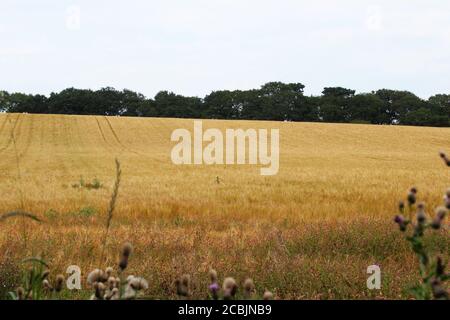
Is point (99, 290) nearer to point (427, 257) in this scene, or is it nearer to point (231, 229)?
point (427, 257)

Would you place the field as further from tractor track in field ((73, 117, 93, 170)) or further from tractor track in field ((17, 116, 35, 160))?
tractor track in field ((17, 116, 35, 160))

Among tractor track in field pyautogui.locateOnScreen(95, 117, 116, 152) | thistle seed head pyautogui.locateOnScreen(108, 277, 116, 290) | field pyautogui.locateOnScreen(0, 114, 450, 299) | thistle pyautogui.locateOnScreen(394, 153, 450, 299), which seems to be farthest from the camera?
tractor track in field pyautogui.locateOnScreen(95, 117, 116, 152)

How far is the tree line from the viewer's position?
97.9 metres

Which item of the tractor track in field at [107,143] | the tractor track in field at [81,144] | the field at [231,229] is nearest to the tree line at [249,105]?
the tractor track in field at [81,144]

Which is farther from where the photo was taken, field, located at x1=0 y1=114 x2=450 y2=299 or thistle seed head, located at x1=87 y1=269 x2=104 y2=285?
field, located at x1=0 y1=114 x2=450 y2=299

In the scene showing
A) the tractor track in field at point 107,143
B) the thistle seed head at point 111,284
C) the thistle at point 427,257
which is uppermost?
the tractor track in field at point 107,143

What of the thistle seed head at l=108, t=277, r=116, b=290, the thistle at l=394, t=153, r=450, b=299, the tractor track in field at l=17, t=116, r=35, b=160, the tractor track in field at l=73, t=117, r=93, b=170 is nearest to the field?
the thistle at l=394, t=153, r=450, b=299

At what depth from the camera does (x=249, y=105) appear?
104562 millimetres

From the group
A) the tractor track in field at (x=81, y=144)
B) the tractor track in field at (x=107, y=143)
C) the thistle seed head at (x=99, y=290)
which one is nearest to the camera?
the thistle seed head at (x=99, y=290)

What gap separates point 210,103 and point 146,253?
327 feet

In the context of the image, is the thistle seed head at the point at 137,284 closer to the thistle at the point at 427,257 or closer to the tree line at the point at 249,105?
the thistle at the point at 427,257

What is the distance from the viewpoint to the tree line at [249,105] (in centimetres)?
9794

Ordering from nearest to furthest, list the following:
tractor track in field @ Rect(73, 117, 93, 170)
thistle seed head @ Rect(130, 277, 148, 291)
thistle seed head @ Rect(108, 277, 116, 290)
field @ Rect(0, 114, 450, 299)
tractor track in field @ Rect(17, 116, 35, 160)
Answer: thistle seed head @ Rect(130, 277, 148, 291) → thistle seed head @ Rect(108, 277, 116, 290) → field @ Rect(0, 114, 450, 299) → tractor track in field @ Rect(73, 117, 93, 170) → tractor track in field @ Rect(17, 116, 35, 160)

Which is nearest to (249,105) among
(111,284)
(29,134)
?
(29,134)
